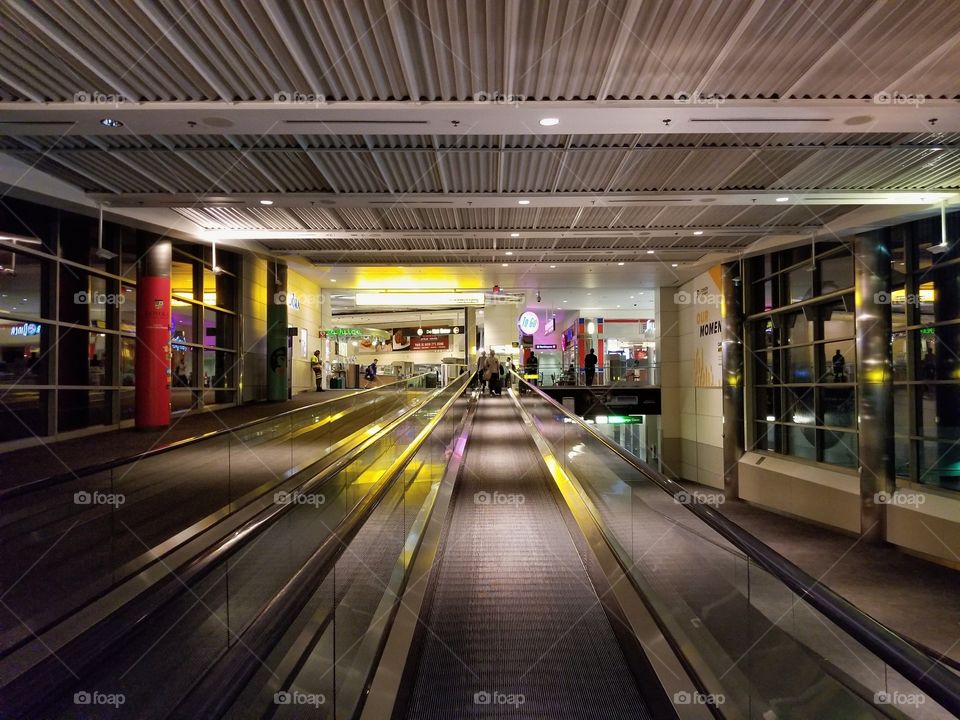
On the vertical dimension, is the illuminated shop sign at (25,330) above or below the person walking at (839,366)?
above

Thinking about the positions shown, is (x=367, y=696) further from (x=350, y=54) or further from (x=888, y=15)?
(x=888, y=15)

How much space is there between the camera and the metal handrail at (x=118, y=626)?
1.56 metres

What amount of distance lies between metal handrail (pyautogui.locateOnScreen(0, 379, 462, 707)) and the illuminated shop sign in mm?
8859

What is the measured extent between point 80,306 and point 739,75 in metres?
11.2

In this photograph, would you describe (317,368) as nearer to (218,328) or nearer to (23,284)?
(218,328)

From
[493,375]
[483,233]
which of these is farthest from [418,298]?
[483,233]

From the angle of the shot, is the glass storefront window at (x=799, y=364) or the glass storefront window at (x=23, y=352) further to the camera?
the glass storefront window at (x=799, y=364)

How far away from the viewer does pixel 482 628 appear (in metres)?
4.12

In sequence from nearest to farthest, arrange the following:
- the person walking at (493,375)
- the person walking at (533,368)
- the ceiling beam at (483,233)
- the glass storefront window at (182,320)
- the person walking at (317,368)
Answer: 1. the ceiling beam at (483,233)
2. the glass storefront window at (182,320)
3. the person walking at (317,368)
4. the person walking at (493,375)
5. the person walking at (533,368)

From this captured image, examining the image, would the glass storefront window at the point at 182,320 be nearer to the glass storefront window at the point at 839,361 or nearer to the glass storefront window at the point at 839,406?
the glass storefront window at the point at 839,361

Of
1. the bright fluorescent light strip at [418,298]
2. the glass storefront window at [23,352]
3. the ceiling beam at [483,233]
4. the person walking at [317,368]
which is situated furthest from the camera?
the person walking at [317,368]

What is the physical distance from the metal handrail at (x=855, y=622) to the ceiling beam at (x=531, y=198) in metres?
7.31

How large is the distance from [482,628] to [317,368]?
20228 mm

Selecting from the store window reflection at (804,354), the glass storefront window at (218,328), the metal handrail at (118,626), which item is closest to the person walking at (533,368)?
the store window reflection at (804,354)
